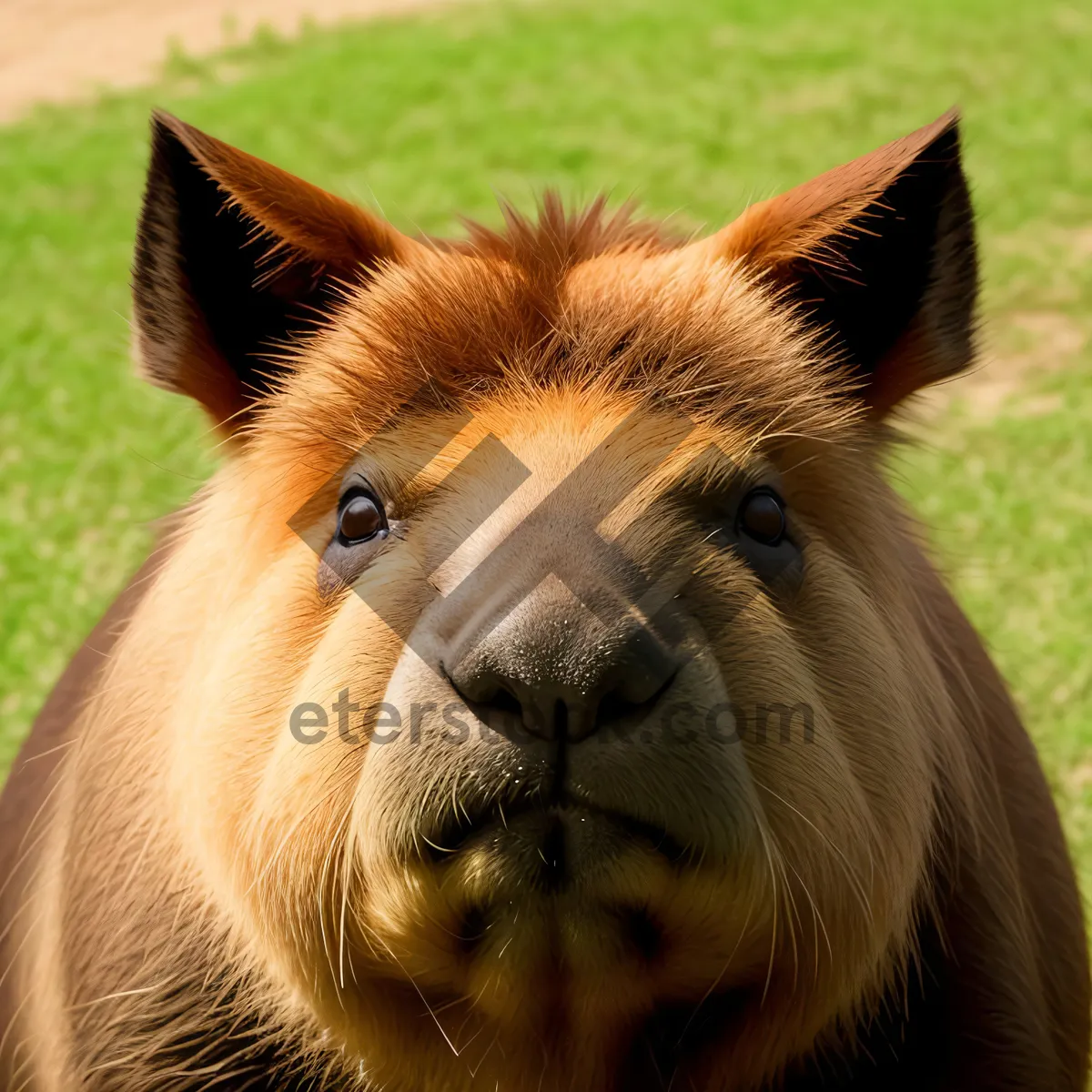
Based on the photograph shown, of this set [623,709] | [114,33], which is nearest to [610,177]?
[114,33]

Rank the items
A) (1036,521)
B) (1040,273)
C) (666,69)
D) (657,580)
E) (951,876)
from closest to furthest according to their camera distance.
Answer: (657,580) < (951,876) < (1036,521) < (1040,273) < (666,69)

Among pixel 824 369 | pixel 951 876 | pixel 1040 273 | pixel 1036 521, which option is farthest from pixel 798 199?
pixel 1040 273

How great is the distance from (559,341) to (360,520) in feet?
1.56

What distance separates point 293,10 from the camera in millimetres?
13734

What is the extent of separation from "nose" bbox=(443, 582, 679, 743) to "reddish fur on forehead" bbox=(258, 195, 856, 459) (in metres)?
0.59

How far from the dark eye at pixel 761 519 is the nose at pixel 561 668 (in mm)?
490

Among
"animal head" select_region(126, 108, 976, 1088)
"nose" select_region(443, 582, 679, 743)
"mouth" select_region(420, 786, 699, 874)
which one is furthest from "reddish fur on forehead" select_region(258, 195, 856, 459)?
"mouth" select_region(420, 786, 699, 874)

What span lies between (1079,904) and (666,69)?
873 centimetres

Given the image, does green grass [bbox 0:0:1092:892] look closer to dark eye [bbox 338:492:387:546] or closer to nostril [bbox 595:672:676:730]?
dark eye [bbox 338:492:387:546]

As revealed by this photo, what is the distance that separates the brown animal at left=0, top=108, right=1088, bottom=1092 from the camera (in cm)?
233

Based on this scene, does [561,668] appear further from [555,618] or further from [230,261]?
[230,261]

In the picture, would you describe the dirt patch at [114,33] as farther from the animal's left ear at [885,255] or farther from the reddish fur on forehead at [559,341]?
the animal's left ear at [885,255]

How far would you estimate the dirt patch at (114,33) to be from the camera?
12461mm

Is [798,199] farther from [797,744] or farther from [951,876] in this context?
[951,876]
